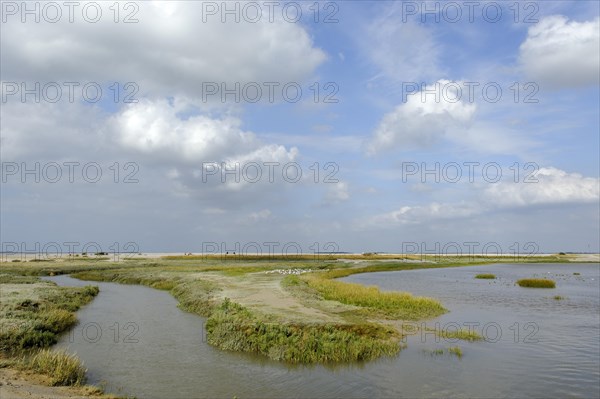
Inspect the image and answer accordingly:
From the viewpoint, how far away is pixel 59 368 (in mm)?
16453

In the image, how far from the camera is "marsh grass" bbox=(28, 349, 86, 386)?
16.2 meters

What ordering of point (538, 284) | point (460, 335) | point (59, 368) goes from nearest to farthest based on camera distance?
point (59, 368) → point (460, 335) → point (538, 284)

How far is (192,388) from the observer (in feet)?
56.0

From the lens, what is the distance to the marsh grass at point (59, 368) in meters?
16.2

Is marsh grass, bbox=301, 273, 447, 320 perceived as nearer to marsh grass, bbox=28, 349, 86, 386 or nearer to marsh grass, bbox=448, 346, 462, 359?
marsh grass, bbox=448, 346, 462, 359

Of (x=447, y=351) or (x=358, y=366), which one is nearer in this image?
(x=358, y=366)

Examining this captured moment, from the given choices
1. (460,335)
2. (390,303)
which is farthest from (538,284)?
(460,335)

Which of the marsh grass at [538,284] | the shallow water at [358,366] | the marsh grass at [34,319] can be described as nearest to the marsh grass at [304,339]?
the shallow water at [358,366]

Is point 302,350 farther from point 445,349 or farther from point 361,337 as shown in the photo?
point 445,349

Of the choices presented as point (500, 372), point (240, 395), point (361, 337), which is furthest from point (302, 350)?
point (500, 372)

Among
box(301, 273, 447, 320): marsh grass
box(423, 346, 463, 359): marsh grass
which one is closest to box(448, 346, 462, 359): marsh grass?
box(423, 346, 463, 359): marsh grass

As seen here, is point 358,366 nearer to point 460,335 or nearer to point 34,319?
point 460,335

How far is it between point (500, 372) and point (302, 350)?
9051 millimetres

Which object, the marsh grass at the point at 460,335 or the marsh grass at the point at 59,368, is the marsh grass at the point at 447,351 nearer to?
the marsh grass at the point at 460,335
